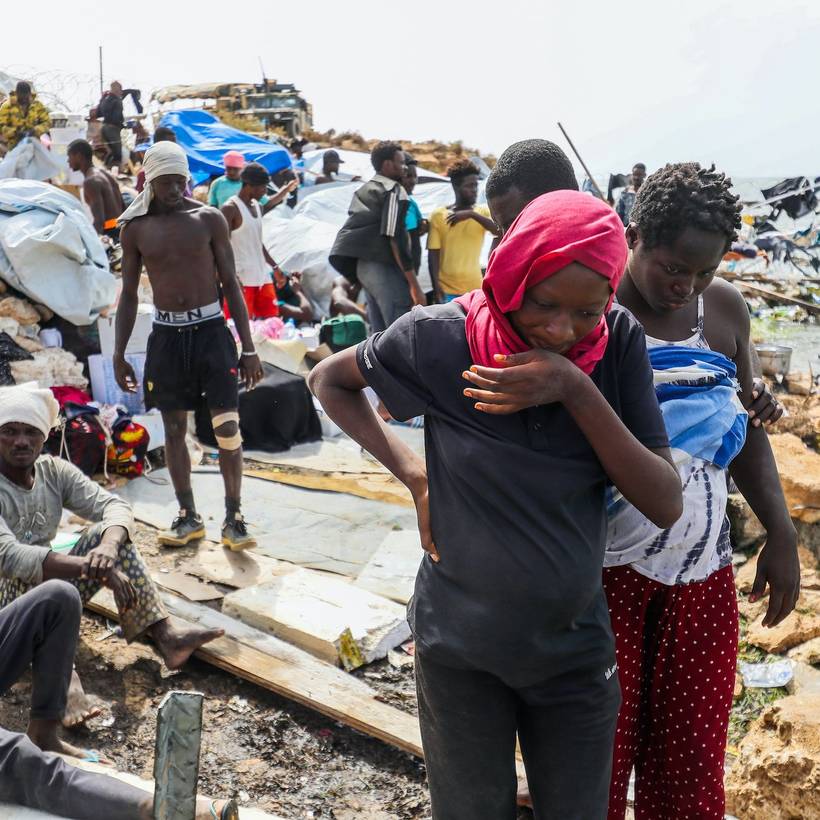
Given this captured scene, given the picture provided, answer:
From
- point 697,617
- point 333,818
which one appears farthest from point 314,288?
point 697,617

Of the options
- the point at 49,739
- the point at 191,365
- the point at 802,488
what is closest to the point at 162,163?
the point at 191,365

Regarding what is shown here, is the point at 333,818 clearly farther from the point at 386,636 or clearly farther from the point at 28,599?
the point at 28,599

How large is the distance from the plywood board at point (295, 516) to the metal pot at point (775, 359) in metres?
3.88

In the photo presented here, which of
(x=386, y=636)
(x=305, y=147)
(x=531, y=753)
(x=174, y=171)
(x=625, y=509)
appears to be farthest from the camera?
(x=305, y=147)

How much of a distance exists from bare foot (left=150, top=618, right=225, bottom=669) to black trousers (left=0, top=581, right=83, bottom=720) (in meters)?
0.55

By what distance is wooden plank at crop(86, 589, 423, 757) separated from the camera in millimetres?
3293

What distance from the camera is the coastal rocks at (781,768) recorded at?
8.72ft

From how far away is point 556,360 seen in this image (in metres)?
1.48

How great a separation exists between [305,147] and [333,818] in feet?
55.9

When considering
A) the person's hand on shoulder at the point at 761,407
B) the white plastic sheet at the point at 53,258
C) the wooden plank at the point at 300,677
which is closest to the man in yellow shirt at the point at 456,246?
the white plastic sheet at the point at 53,258

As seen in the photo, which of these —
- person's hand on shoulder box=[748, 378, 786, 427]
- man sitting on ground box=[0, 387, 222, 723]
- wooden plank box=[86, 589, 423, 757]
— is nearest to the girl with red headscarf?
person's hand on shoulder box=[748, 378, 786, 427]

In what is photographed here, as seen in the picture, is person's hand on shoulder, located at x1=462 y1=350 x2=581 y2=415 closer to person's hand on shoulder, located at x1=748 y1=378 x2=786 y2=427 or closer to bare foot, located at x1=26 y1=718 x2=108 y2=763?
person's hand on shoulder, located at x1=748 y1=378 x2=786 y2=427

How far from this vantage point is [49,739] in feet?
10.0

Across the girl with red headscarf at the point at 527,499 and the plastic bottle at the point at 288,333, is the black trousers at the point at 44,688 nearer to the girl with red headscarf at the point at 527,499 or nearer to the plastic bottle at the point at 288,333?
the girl with red headscarf at the point at 527,499
